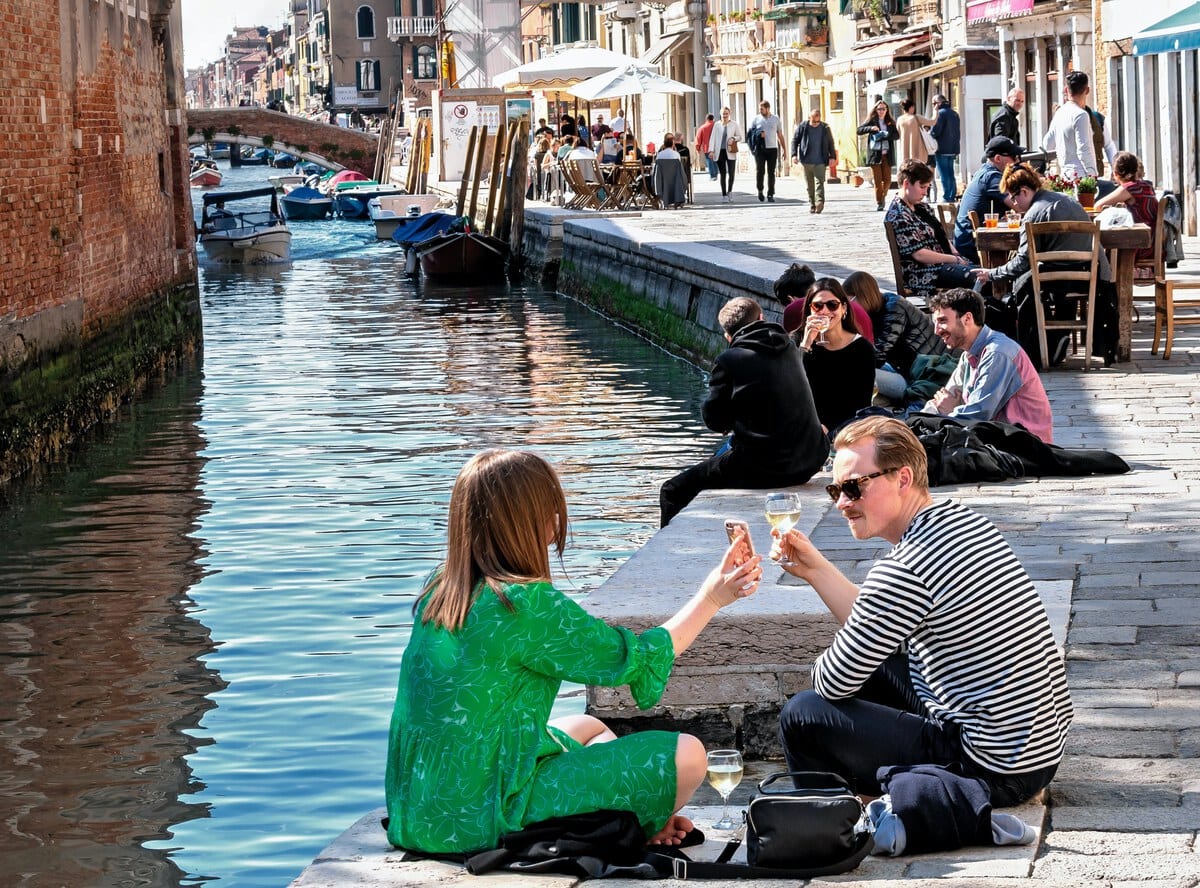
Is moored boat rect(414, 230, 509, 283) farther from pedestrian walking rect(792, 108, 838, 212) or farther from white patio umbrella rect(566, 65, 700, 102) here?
pedestrian walking rect(792, 108, 838, 212)

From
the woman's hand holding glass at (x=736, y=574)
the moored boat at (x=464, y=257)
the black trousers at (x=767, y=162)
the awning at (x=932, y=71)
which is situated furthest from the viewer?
the awning at (x=932, y=71)

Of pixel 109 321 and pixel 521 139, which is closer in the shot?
pixel 109 321

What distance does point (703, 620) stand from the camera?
4.52 metres

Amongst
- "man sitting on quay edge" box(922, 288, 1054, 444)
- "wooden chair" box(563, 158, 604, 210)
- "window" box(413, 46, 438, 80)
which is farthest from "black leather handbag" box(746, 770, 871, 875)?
"window" box(413, 46, 438, 80)

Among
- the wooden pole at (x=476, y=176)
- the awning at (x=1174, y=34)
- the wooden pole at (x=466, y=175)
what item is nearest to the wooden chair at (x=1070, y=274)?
the awning at (x=1174, y=34)

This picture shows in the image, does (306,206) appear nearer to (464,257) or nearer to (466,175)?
(466,175)

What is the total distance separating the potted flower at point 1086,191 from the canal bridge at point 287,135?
47.1m

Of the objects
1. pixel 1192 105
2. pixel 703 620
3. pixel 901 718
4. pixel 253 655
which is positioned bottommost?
pixel 253 655

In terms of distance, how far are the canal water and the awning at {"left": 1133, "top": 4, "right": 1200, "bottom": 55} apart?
539 centimetres

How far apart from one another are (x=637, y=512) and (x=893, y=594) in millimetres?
7307

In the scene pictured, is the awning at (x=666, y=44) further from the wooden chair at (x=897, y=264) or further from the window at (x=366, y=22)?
the window at (x=366, y=22)

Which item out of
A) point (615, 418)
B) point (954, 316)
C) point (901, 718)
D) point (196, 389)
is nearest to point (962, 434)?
point (954, 316)

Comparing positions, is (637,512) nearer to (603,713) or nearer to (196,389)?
(603,713)

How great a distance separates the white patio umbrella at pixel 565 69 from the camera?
123ft
